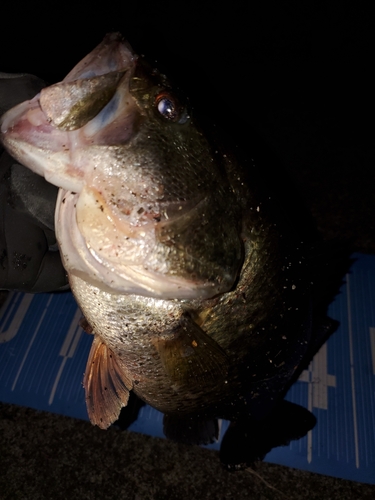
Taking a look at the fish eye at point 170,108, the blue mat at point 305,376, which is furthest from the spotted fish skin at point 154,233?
the blue mat at point 305,376

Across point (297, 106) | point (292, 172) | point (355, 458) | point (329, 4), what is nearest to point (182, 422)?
point (355, 458)

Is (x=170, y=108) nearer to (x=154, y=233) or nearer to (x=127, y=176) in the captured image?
(x=127, y=176)

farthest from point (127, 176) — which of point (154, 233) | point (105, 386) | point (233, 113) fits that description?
point (233, 113)

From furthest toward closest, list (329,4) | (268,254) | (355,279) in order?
(329,4) < (355,279) < (268,254)

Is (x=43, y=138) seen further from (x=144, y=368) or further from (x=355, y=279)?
(x=355, y=279)

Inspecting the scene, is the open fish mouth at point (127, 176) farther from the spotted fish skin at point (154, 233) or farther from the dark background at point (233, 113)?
the dark background at point (233, 113)

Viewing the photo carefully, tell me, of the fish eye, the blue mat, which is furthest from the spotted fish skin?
the blue mat
